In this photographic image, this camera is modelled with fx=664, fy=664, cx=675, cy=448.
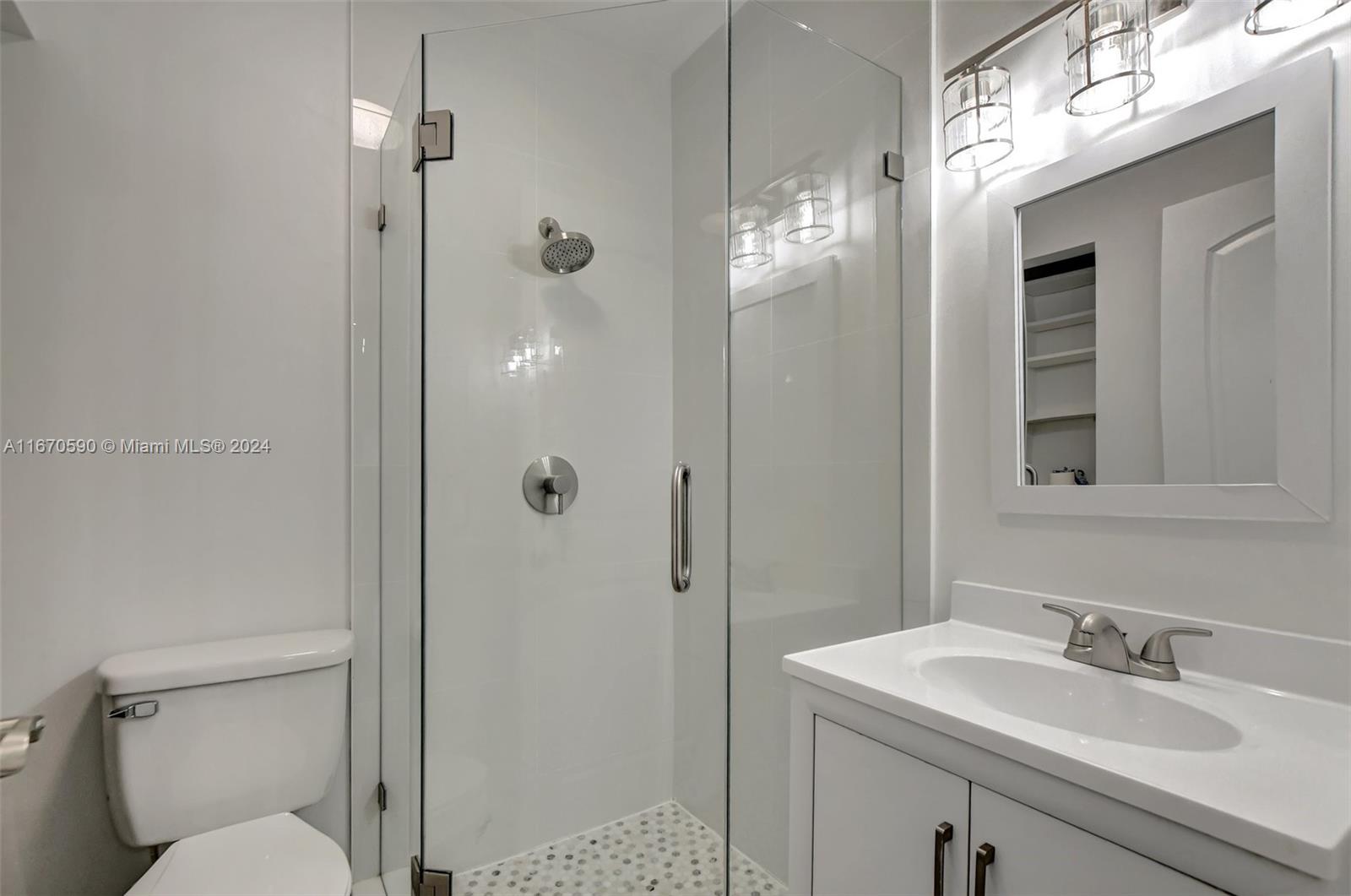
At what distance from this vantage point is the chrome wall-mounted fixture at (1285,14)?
0.91 metres

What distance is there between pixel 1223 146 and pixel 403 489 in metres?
1.65

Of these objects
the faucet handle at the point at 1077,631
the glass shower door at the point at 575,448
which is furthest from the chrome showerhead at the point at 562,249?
the faucet handle at the point at 1077,631

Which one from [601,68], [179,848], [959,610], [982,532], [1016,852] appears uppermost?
[601,68]

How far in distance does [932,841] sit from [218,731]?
140cm

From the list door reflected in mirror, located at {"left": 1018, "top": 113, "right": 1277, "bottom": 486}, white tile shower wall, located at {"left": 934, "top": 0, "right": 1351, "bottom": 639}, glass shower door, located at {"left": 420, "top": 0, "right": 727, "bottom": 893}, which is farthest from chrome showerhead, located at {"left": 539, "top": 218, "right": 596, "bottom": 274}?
door reflected in mirror, located at {"left": 1018, "top": 113, "right": 1277, "bottom": 486}

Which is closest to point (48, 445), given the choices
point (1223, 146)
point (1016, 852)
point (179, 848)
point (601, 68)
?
point (179, 848)

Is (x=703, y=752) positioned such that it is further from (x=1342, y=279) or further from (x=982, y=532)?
(x=1342, y=279)

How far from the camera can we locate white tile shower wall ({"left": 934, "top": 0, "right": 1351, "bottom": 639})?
90 cm

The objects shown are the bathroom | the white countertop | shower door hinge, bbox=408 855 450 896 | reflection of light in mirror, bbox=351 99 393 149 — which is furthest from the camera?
reflection of light in mirror, bbox=351 99 393 149

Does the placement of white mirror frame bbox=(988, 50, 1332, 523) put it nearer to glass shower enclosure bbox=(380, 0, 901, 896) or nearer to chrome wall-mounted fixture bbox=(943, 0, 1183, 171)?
chrome wall-mounted fixture bbox=(943, 0, 1183, 171)

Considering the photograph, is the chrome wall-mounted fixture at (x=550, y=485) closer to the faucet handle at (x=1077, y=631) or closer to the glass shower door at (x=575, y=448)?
the glass shower door at (x=575, y=448)

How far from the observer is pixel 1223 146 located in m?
1.02

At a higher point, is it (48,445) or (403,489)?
(48,445)

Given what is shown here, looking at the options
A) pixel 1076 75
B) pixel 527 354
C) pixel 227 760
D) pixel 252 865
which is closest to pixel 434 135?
pixel 527 354
